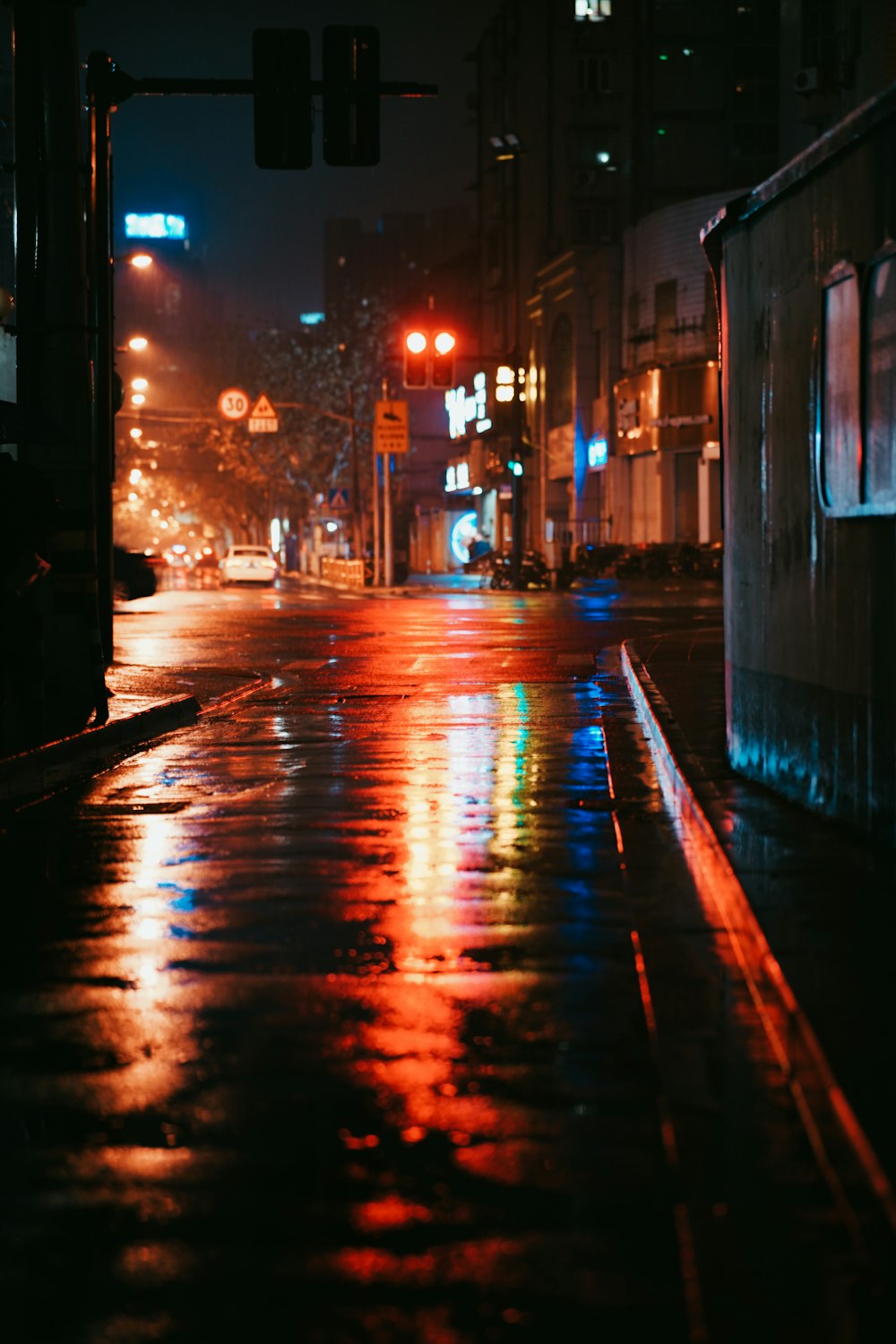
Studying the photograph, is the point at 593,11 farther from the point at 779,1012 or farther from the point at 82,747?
the point at 779,1012

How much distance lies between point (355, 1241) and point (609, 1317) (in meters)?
0.65

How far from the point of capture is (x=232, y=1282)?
12.6ft

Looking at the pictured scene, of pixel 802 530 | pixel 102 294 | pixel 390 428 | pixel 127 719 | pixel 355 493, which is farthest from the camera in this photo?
pixel 355 493

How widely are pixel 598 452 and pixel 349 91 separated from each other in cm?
5643

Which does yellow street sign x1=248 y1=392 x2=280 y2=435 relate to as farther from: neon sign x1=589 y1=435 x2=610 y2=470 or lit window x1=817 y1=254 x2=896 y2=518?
lit window x1=817 y1=254 x2=896 y2=518

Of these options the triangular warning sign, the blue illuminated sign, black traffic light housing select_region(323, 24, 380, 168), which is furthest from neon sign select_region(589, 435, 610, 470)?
→ black traffic light housing select_region(323, 24, 380, 168)

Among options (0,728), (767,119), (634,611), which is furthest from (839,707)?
(767,119)

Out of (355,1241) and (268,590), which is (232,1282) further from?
(268,590)

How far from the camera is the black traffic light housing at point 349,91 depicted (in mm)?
18375

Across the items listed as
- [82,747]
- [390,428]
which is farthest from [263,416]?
[82,747]

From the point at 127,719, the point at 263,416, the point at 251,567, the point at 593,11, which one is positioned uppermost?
the point at 593,11

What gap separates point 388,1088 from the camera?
5242 mm

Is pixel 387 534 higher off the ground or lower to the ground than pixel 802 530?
higher

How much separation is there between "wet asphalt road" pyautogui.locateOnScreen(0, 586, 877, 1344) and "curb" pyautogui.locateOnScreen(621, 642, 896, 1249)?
8cm
